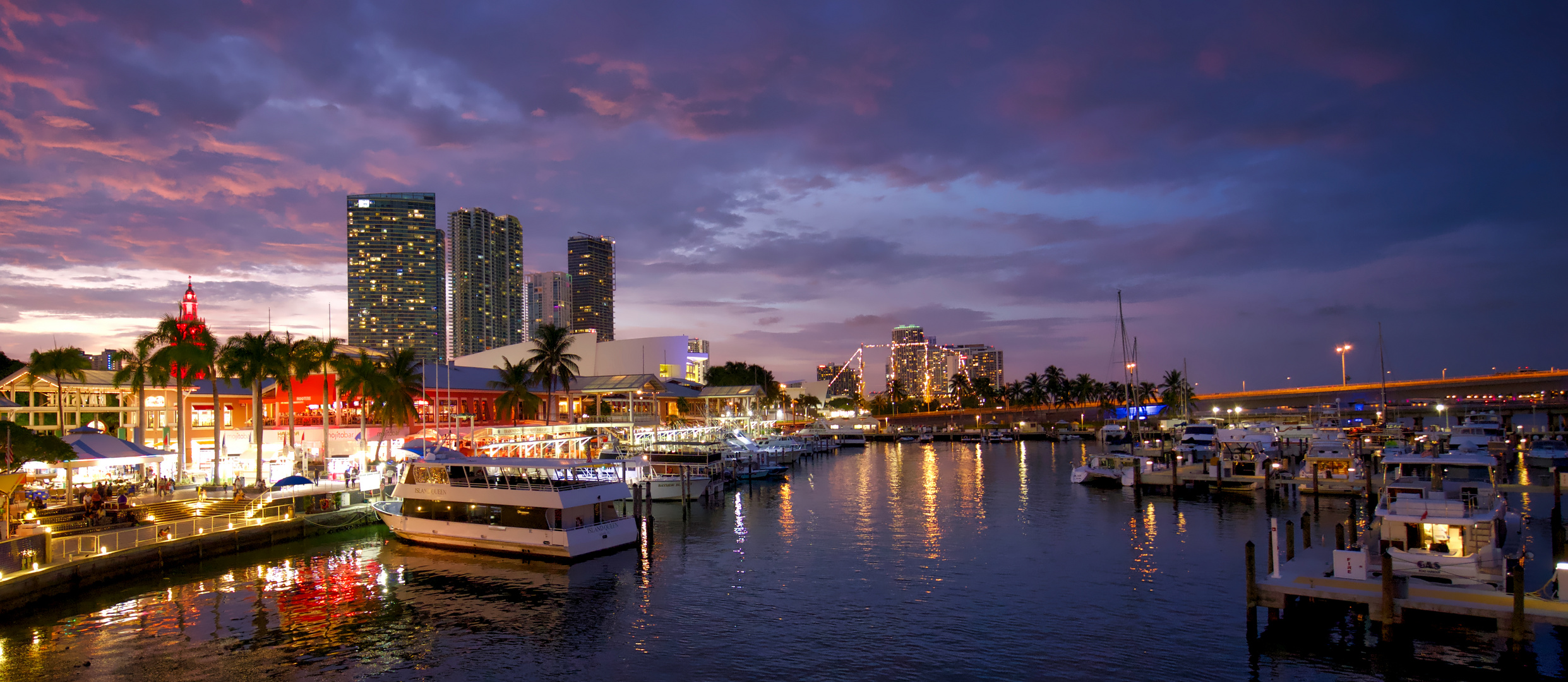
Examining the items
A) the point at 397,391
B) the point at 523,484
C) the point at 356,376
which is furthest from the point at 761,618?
the point at 397,391

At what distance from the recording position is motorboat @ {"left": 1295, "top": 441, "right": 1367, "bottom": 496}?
189ft

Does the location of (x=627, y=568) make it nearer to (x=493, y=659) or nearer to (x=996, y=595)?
(x=493, y=659)

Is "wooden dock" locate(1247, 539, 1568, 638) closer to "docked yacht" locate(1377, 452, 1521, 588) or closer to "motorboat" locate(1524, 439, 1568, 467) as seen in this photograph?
"docked yacht" locate(1377, 452, 1521, 588)

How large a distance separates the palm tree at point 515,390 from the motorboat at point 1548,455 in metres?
92.6

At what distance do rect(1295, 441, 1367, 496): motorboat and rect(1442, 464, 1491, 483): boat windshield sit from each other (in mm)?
15772

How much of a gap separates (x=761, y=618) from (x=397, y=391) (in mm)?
50436

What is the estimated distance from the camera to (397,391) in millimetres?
69000

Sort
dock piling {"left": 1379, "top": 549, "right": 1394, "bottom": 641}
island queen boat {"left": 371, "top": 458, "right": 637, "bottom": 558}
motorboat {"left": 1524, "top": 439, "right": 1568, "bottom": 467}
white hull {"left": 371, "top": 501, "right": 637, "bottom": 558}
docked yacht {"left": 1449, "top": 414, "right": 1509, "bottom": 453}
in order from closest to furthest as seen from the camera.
A: 1. dock piling {"left": 1379, "top": 549, "right": 1394, "bottom": 641}
2. white hull {"left": 371, "top": 501, "right": 637, "bottom": 558}
3. island queen boat {"left": 371, "top": 458, "right": 637, "bottom": 558}
4. docked yacht {"left": 1449, "top": 414, "right": 1509, "bottom": 453}
5. motorboat {"left": 1524, "top": 439, "right": 1568, "bottom": 467}

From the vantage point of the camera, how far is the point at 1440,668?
2314 cm

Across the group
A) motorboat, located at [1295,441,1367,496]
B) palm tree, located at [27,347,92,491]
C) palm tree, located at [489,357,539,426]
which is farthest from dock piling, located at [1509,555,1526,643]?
palm tree, located at [489,357,539,426]

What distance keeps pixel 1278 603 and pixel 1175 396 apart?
598ft

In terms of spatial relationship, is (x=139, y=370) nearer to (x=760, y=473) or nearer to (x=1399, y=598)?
(x=760, y=473)

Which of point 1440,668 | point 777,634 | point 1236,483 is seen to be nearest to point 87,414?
point 777,634

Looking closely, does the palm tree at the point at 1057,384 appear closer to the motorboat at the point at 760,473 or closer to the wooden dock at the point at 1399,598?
the motorboat at the point at 760,473
